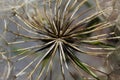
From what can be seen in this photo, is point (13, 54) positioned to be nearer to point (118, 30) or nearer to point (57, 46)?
point (57, 46)

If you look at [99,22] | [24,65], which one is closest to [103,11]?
[99,22]

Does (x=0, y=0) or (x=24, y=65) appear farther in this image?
(x=0, y=0)

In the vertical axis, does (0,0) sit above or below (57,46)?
above

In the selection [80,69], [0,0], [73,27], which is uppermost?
[0,0]

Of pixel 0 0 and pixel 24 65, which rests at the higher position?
pixel 0 0

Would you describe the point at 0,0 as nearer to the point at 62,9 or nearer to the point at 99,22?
the point at 62,9

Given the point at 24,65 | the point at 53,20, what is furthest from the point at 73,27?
the point at 24,65
